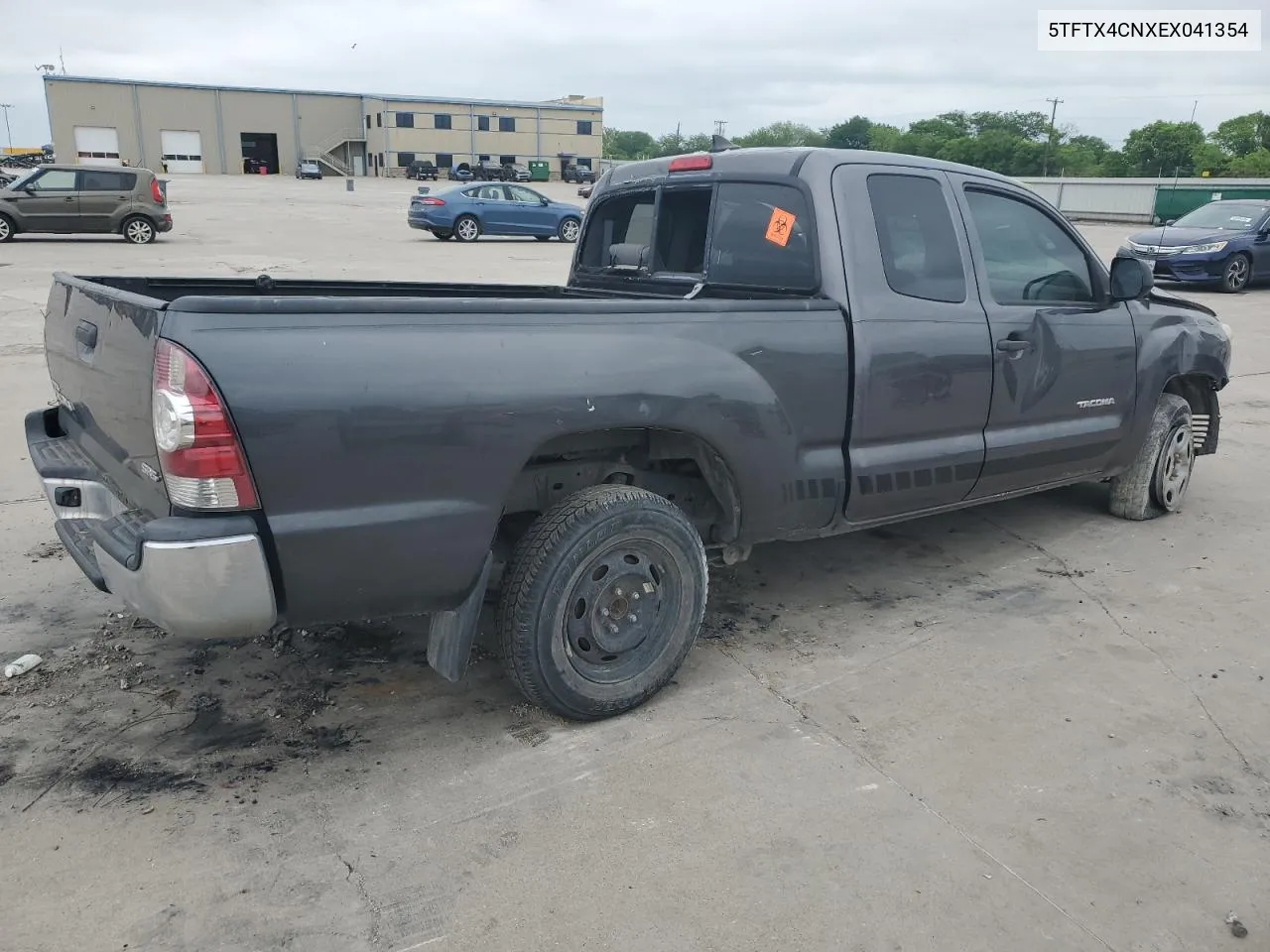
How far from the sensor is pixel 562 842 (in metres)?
2.71

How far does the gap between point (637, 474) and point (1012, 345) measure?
181 centimetres

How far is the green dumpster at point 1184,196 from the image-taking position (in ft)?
107

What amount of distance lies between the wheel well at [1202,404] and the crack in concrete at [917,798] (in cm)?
347

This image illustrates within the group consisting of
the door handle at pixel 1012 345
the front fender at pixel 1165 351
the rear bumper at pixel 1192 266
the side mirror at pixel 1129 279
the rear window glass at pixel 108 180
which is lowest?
the rear bumper at pixel 1192 266

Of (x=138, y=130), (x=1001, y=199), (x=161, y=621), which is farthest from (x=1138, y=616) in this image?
(x=138, y=130)

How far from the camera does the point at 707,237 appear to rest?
14.2 feet

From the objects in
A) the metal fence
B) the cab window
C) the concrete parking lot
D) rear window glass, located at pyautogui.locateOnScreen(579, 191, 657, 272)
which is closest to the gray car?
the concrete parking lot

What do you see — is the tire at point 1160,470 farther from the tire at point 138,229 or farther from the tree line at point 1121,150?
the tree line at point 1121,150

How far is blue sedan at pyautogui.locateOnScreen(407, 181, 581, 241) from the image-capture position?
77.5 feet

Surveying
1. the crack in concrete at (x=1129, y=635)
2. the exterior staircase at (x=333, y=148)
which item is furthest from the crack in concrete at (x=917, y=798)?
the exterior staircase at (x=333, y=148)

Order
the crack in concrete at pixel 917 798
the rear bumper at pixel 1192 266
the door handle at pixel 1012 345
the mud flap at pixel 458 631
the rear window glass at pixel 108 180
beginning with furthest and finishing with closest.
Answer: the rear window glass at pixel 108 180, the rear bumper at pixel 1192 266, the door handle at pixel 1012 345, the mud flap at pixel 458 631, the crack in concrete at pixel 917 798

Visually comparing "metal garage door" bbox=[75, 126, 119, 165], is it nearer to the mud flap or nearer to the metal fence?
the metal fence

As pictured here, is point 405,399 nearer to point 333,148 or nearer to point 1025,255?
point 1025,255

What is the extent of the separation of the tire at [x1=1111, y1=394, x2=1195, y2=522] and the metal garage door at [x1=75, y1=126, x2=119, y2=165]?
268 feet
